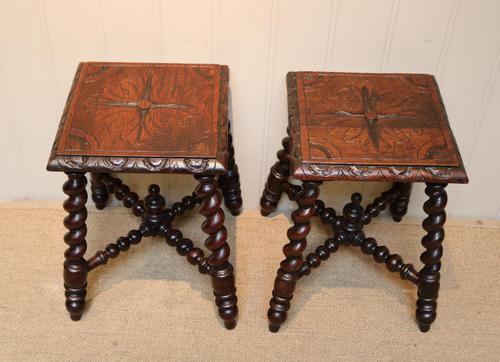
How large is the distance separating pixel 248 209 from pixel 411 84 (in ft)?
2.00

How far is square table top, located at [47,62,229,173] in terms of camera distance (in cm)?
114

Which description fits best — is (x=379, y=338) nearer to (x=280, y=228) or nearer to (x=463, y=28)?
(x=280, y=228)

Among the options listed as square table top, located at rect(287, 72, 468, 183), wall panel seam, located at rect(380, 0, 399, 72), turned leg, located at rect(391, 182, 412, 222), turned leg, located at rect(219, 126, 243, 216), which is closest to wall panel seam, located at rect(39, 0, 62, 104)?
turned leg, located at rect(219, 126, 243, 216)

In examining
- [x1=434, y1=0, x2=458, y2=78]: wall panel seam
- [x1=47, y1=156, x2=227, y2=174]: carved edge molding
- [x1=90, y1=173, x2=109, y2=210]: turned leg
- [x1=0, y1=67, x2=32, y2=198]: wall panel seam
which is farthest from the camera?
[x1=90, y1=173, x2=109, y2=210]: turned leg

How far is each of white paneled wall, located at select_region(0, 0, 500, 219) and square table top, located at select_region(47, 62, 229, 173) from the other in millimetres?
80

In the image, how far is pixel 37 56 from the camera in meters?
1.41

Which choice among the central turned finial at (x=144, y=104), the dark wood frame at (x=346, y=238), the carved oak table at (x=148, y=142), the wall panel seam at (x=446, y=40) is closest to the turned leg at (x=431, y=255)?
the dark wood frame at (x=346, y=238)

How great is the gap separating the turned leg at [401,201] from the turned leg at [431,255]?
0.85 feet

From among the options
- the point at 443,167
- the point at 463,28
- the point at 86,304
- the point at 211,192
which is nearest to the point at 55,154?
the point at 211,192

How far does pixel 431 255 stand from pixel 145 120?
2.32 feet

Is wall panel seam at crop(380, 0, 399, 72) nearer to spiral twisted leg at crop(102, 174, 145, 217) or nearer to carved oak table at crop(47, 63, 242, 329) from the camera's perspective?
carved oak table at crop(47, 63, 242, 329)

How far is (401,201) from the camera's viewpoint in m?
1.62

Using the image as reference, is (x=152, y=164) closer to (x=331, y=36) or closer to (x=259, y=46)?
(x=259, y=46)

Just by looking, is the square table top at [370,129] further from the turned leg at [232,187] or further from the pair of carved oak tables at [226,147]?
the turned leg at [232,187]
